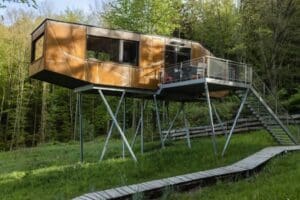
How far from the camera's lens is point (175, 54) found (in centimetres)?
2272

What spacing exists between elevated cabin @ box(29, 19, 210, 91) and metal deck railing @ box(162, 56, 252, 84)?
0.77 m

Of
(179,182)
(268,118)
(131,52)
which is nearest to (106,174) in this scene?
(179,182)

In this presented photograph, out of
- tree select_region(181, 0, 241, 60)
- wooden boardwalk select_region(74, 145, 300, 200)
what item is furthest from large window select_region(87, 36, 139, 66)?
tree select_region(181, 0, 241, 60)

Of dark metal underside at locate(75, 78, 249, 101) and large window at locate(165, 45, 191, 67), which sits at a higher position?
large window at locate(165, 45, 191, 67)

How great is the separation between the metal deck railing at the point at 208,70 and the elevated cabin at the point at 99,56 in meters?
0.77

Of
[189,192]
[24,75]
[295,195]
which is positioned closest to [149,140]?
[24,75]

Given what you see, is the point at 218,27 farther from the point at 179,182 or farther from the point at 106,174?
the point at 179,182

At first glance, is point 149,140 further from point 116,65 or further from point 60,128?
point 60,128

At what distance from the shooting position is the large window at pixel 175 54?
884 inches

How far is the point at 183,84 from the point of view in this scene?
66.4 feet

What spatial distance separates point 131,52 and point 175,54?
255cm

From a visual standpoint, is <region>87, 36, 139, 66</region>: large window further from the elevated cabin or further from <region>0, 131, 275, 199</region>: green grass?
<region>0, 131, 275, 199</region>: green grass

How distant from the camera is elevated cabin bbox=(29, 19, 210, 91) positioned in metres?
18.7

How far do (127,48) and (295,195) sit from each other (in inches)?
537
